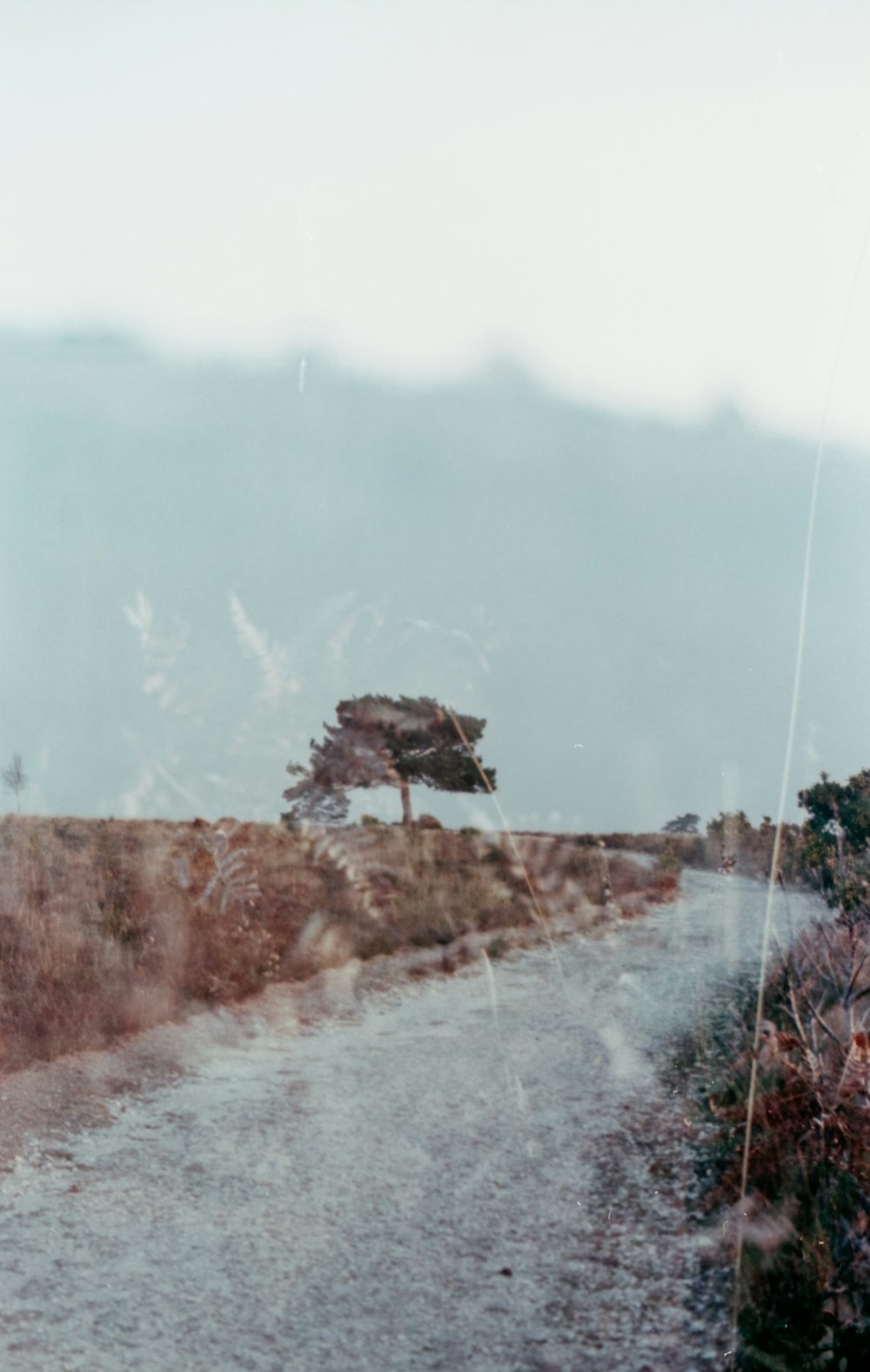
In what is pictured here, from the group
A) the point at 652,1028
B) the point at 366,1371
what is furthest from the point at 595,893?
the point at 366,1371

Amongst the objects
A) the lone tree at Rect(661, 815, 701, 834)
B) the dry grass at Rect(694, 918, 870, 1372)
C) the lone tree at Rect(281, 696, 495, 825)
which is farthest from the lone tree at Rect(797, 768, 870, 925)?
the lone tree at Rect(281, 696, 495, 825)

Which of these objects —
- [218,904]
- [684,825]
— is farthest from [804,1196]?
[218,904]

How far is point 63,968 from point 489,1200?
4632mm

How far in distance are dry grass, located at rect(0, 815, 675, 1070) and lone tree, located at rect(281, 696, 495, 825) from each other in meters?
0.75

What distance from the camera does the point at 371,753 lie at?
42.7 ft

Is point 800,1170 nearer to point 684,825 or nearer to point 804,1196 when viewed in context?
point 804,1196

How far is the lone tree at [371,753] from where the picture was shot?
37.7 feet

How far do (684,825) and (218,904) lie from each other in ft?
15.4

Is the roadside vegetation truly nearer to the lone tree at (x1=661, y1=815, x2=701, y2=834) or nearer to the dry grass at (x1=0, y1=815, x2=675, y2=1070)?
the lone tree at (x1=661, y1=815, x2=701, y2=834)

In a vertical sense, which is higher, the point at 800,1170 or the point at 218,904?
the point at 218,904

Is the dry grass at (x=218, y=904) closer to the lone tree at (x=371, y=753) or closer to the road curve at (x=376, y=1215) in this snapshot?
the lone tree at (x=371, y=753)

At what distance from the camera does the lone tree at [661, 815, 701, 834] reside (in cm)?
909

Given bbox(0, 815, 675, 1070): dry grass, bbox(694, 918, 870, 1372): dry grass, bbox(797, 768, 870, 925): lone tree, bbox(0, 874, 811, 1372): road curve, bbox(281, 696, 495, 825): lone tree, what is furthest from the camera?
bbox(281, 696, 495, 825): lone tree

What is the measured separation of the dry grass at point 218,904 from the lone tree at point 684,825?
2.66 meters
